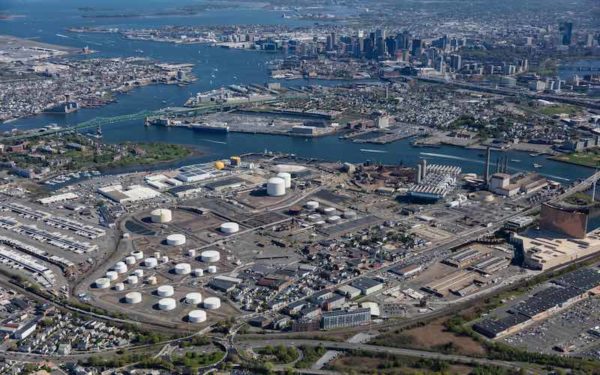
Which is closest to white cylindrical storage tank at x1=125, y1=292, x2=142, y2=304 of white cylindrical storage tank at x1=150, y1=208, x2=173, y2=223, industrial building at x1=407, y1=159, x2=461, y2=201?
white cylindrical storage tank at x1=150, y1=208, x2=173, y2=223

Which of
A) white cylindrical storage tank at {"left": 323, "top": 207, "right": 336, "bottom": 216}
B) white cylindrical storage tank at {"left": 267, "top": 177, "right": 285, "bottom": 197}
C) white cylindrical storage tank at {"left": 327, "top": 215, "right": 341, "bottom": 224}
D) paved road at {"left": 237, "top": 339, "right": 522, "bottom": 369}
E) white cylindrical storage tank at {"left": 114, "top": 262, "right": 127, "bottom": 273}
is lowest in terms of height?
paved road at {"left": 237, "top": 339, "right": 522, "bottom": 369}

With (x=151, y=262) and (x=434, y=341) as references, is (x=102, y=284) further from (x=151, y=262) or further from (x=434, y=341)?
(x=434, y=341)

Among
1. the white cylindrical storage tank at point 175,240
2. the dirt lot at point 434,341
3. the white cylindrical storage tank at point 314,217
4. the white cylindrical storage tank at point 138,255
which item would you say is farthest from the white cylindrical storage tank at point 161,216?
the dirt lot at point 434,341

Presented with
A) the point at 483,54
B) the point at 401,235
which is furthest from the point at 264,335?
the point at 483,54

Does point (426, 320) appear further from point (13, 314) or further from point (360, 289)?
point (13, 314)

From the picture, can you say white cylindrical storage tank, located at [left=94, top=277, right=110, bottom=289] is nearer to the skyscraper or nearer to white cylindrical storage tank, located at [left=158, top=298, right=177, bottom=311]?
white cylindrical storage tank, located at [left=158, top=298, right=177, bottom=311]

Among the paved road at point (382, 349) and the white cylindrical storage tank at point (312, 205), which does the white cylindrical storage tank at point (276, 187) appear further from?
the paved road at point (382, 349)
